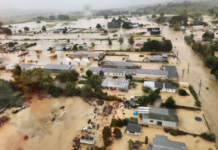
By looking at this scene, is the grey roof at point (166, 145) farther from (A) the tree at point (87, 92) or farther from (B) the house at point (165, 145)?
(A) the tree at point (87, 92)

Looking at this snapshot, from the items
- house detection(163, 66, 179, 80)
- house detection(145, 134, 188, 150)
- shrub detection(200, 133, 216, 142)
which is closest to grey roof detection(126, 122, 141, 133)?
house detection(145, 134, 188, 150)

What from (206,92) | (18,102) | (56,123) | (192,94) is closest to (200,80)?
(206,92)

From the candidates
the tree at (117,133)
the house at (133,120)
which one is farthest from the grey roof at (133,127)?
the tree at (117,133)

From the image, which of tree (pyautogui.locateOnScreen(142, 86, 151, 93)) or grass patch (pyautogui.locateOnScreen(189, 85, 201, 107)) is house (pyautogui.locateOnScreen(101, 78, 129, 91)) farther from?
grass patch (pyautogui.locateOnScreen(189, 85, 201, 107))

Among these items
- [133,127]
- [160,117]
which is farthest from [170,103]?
[133,127]

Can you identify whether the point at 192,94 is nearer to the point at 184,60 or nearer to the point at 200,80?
the point at 200,80

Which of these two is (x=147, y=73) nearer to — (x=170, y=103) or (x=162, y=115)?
(x=170, y=103)
